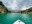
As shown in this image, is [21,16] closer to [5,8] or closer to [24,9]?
[24,9]

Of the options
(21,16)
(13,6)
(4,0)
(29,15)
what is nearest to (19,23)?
(21,16)

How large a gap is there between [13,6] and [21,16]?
0.82ft

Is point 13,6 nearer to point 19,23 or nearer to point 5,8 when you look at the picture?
point 5,8

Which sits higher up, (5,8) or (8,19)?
(5,8)

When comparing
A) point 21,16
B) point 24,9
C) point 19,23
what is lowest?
point 19,23

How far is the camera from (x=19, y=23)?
1.65 metres

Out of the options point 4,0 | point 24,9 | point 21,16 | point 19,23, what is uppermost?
point 4,0

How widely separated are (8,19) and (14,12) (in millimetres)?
177

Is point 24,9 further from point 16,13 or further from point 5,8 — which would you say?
point 5,8

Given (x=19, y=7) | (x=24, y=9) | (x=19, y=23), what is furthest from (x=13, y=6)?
(x=19, y=23)

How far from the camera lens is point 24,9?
166cm

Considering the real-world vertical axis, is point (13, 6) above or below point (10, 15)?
above

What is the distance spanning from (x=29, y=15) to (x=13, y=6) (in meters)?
0.35

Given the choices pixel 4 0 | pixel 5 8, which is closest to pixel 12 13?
pixel 5 8
